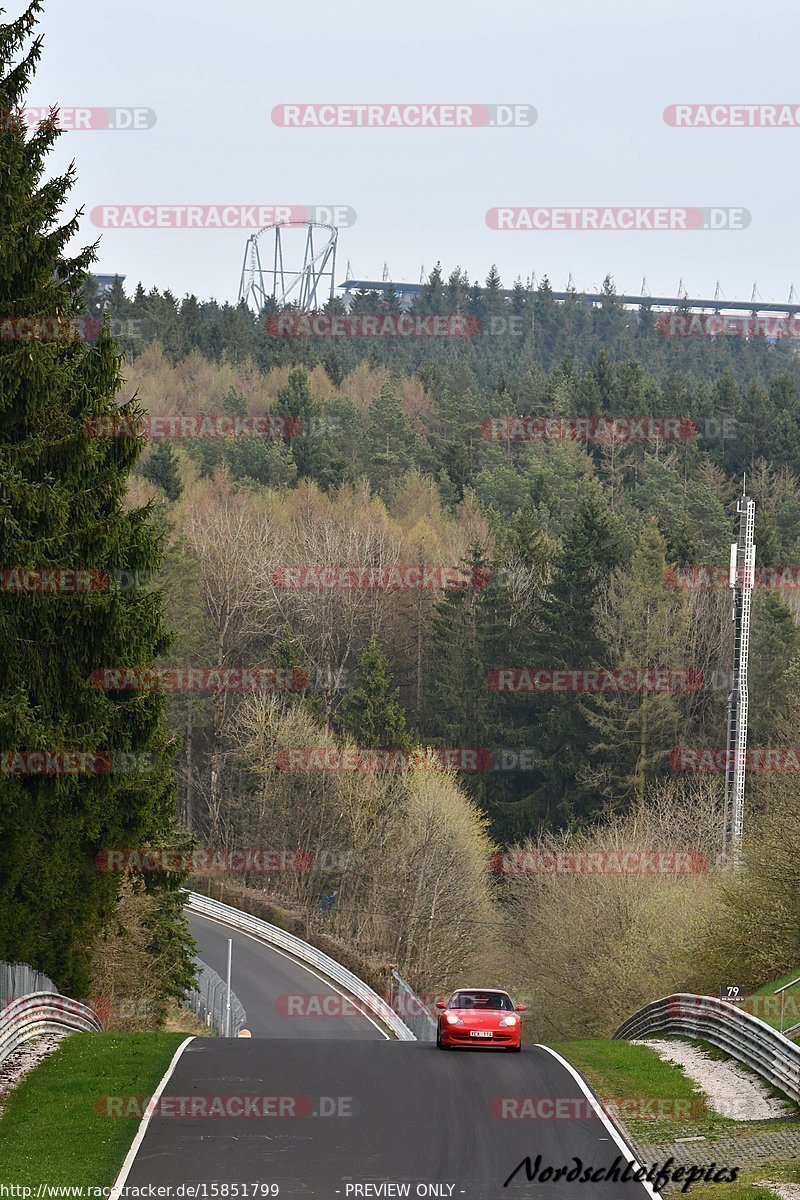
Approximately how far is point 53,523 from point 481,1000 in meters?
11.5

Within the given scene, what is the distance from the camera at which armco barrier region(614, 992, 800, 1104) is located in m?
19.5

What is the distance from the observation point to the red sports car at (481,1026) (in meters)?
23.5

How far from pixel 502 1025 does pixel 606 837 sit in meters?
35.7

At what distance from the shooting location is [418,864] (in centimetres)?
6056

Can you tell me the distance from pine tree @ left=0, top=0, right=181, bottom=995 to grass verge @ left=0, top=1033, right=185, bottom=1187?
2.73 metres

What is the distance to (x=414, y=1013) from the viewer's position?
44.3 metres

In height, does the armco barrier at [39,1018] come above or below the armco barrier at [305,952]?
above

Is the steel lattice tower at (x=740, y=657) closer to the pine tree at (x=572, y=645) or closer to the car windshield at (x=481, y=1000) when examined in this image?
the car windshield at (x=481, y=1000)

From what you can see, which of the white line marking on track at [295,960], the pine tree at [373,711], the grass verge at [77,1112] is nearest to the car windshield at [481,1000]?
the grass verge at [77,1112]

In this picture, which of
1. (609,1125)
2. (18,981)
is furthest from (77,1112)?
(609,1125)

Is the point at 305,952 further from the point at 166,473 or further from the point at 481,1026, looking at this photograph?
the point at 166,473

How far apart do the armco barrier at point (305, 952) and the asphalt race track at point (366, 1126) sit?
18.7m

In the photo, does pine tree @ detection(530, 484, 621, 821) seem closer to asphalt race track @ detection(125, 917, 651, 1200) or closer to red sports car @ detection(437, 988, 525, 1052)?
red sports car @ detection(437, 988, 525, 1052)

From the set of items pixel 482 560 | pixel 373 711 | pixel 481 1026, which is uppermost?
pixel 482 560
